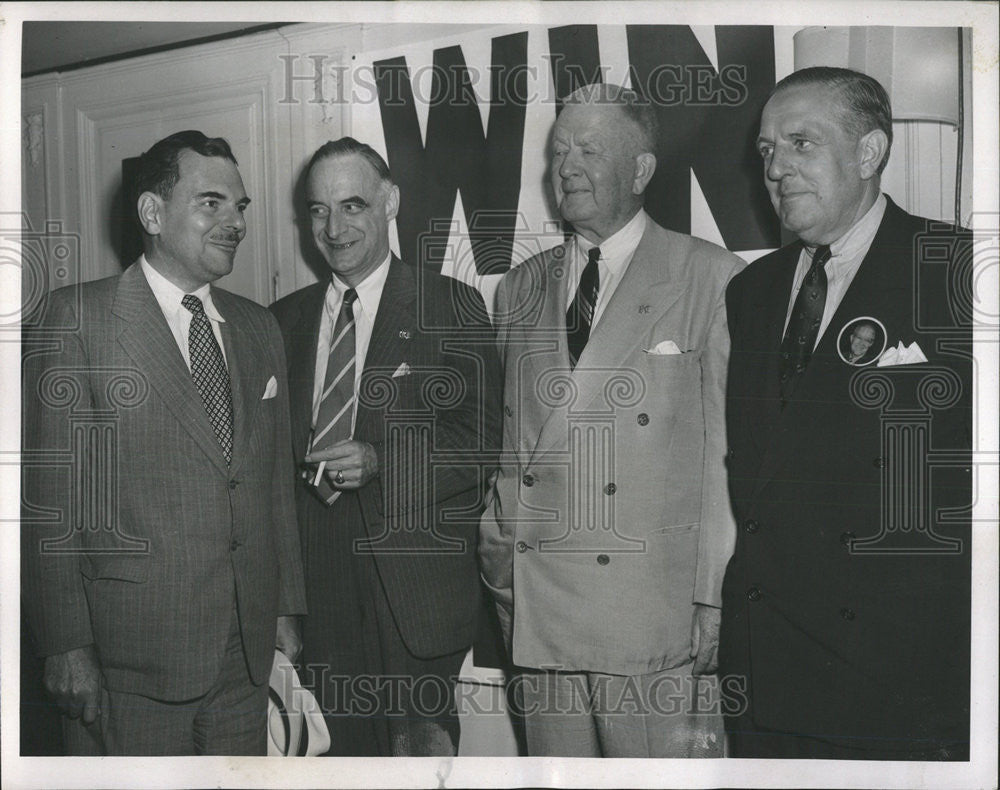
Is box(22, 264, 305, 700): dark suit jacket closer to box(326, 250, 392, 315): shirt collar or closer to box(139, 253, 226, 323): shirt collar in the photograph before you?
box(139, 253, 226, 323): shirt collar

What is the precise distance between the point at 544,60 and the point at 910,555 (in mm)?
1295

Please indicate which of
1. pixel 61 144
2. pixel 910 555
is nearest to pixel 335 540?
pixel 61 144

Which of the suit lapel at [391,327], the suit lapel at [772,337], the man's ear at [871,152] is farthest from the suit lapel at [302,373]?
the man's ear at [871,152]

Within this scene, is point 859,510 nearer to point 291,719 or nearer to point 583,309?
point 583,309

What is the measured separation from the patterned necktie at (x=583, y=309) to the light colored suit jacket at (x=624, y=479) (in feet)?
0.06

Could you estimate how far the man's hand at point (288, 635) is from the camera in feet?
6.72

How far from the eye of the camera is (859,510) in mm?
1971

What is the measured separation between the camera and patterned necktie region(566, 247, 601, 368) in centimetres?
200

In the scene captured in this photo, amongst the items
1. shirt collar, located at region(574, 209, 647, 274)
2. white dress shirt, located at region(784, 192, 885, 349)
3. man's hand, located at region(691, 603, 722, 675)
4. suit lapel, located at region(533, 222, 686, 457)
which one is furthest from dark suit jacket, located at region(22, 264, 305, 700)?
white dress shirt, located at region(784, 192, 885, 349)

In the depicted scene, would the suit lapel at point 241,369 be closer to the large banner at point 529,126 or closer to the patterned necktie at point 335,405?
the patterned necktie at point 335,405

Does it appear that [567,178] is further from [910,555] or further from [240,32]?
[910,555]

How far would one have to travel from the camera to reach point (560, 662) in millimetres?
1987

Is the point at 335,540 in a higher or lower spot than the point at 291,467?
lower

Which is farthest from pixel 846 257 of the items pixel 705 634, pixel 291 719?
pixel 291 719
